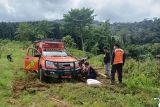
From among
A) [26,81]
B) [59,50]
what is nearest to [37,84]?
[26,81]

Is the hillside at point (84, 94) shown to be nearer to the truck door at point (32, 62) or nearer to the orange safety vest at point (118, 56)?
the orange safety vest at point (118, 56)

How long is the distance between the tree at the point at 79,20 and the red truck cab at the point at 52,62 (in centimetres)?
5239

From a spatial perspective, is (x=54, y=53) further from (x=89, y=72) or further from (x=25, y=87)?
(x=25, y=87)

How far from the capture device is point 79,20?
232 ft

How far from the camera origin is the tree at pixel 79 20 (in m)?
70.9

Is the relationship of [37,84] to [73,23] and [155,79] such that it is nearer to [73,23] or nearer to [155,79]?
[155,79]

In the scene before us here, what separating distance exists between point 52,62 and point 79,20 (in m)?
55.9

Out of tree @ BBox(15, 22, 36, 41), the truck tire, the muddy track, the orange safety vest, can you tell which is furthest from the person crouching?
tree @ BBox(15, 22, 36, 41)

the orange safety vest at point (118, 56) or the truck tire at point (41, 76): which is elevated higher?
the orange safety vest at point (118, 56)

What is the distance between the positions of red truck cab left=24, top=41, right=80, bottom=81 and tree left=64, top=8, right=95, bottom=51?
5239cm

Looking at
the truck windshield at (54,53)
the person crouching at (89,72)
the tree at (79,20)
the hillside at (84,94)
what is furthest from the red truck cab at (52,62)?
the tree at (79,20)

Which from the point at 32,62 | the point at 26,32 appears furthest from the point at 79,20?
the point at 32,62

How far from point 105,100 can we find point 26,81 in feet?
19.1

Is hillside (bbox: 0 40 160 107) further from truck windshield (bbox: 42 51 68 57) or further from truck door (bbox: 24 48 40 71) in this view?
truck windshield (bbox: 42 51 68 57)
